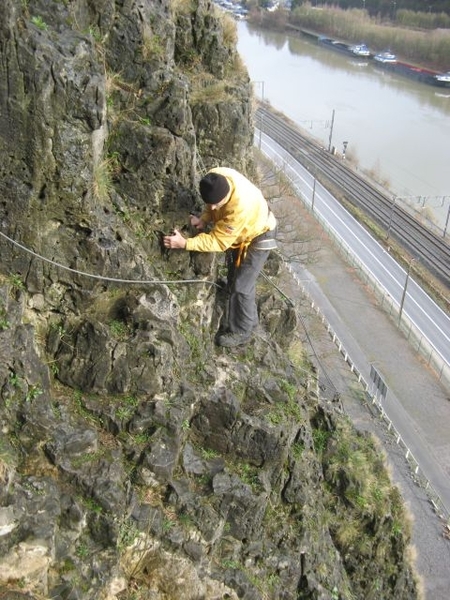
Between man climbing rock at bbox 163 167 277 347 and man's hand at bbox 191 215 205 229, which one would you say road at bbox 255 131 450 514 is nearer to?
man climbing rock at bbox 163 167 277 347

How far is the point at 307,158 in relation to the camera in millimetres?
53750

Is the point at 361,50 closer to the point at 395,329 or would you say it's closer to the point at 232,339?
the point at 395,329

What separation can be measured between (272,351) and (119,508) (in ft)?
13.3

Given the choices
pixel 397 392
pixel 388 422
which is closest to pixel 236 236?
pixel 388 422

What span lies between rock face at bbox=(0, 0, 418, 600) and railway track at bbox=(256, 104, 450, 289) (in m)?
31.9

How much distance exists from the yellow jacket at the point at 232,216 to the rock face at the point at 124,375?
0.57m

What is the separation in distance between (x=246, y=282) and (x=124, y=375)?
2663mm

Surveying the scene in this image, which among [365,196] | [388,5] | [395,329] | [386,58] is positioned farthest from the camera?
[388,5]

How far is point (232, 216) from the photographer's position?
305 inches

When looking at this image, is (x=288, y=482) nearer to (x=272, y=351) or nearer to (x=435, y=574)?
(x=272, y=351)

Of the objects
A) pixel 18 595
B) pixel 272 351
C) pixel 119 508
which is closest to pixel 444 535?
pixel 272 351

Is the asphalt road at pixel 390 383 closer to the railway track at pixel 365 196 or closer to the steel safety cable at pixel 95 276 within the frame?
the railway track at pixel 365 196

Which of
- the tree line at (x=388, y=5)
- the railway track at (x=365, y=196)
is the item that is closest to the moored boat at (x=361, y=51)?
the tree line at (x=388, y=5)

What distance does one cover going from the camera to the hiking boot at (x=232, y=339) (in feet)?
29.2
